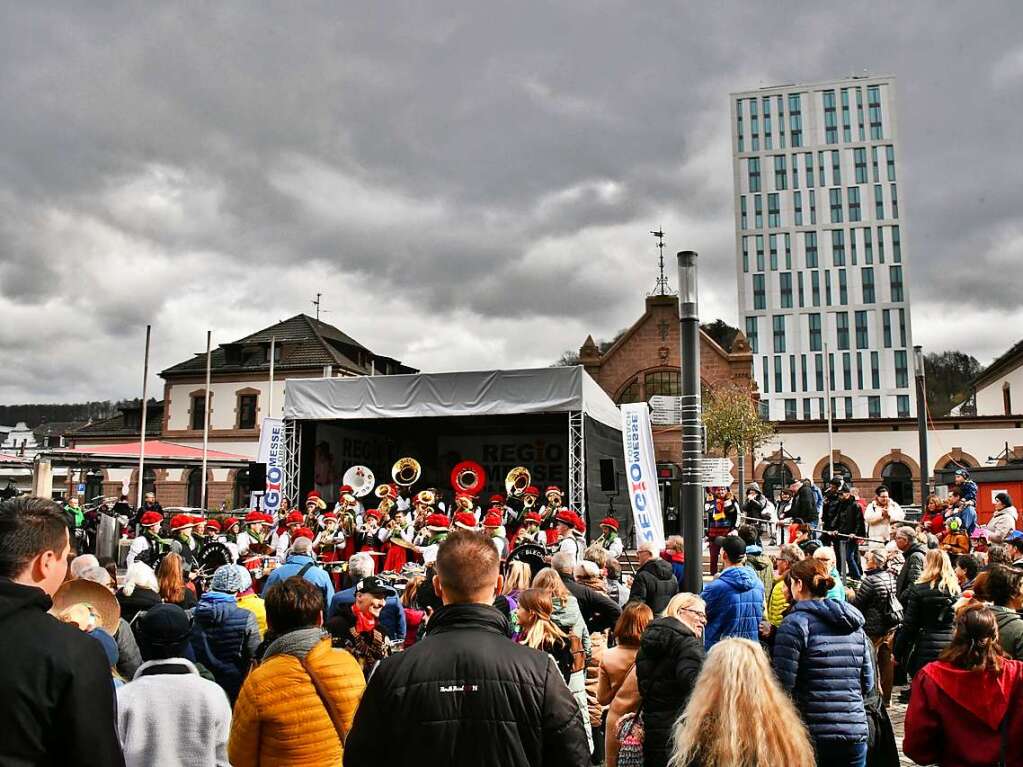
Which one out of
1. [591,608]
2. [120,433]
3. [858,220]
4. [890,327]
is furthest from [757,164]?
[591,608]

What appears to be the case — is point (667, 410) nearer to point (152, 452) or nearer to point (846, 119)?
point (152, 452)

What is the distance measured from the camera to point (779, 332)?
93.8 metres

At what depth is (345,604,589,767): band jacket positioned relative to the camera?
7.69 feet

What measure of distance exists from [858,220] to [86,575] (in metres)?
98.7

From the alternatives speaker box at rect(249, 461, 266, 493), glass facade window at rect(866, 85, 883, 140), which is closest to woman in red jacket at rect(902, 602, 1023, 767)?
speaker box at rect(249, 461, 266, 493)

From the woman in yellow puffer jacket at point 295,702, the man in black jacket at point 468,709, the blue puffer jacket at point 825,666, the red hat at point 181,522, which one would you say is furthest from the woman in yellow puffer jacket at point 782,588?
the red hat at point 181,522

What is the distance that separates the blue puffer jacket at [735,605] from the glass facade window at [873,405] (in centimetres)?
9185

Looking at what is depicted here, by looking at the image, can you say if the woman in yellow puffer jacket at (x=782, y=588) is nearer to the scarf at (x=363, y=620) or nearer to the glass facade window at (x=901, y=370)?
the scarf at (x=363, y=620)

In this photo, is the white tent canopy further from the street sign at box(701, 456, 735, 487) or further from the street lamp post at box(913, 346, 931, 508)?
the street sign at box(701, 456, 735, 487)

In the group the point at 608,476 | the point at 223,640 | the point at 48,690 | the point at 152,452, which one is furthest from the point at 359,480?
the point at 48,690

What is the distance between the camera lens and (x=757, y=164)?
9525cm

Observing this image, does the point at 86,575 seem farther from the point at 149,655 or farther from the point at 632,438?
the point at 632,438

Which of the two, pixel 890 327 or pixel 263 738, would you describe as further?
pixel 890 327

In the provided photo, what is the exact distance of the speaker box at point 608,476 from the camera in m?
19.2
